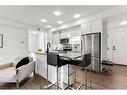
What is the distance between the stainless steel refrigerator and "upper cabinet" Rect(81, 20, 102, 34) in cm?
17

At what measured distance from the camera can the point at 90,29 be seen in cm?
361

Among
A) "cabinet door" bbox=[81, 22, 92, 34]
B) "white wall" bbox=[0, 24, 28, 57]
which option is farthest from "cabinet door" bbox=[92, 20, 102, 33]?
"white wall" bbox=[0, 24, 28, 57]

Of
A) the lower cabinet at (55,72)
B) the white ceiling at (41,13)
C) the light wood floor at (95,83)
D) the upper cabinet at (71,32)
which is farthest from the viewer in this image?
the upper cabinet at (71,32)

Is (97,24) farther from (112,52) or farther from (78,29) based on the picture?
(112,52)

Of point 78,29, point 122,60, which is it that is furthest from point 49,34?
point 122,60

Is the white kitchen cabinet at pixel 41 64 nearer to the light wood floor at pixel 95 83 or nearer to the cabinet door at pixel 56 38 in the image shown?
the light wood floor at pixel 95 83

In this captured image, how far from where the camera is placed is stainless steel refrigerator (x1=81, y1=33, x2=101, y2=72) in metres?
3.40

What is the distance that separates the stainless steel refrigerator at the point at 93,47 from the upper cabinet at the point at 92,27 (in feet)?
0.57

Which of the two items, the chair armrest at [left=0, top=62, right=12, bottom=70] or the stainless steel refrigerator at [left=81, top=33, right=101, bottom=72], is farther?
the stainless steel refrigerator at [left=81, top=33, right=101, bottom=72]

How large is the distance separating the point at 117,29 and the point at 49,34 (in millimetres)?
3706

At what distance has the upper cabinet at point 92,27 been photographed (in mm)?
3392

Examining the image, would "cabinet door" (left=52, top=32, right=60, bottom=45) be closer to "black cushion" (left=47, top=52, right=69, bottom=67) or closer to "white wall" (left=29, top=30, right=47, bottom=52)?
"white wall" (left=29, top=30, right=47, bottom=52)

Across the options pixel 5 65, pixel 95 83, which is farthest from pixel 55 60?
pixel 5 65

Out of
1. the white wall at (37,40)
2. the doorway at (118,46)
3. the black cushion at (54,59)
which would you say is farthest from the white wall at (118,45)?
the black cushion at (54,59)
